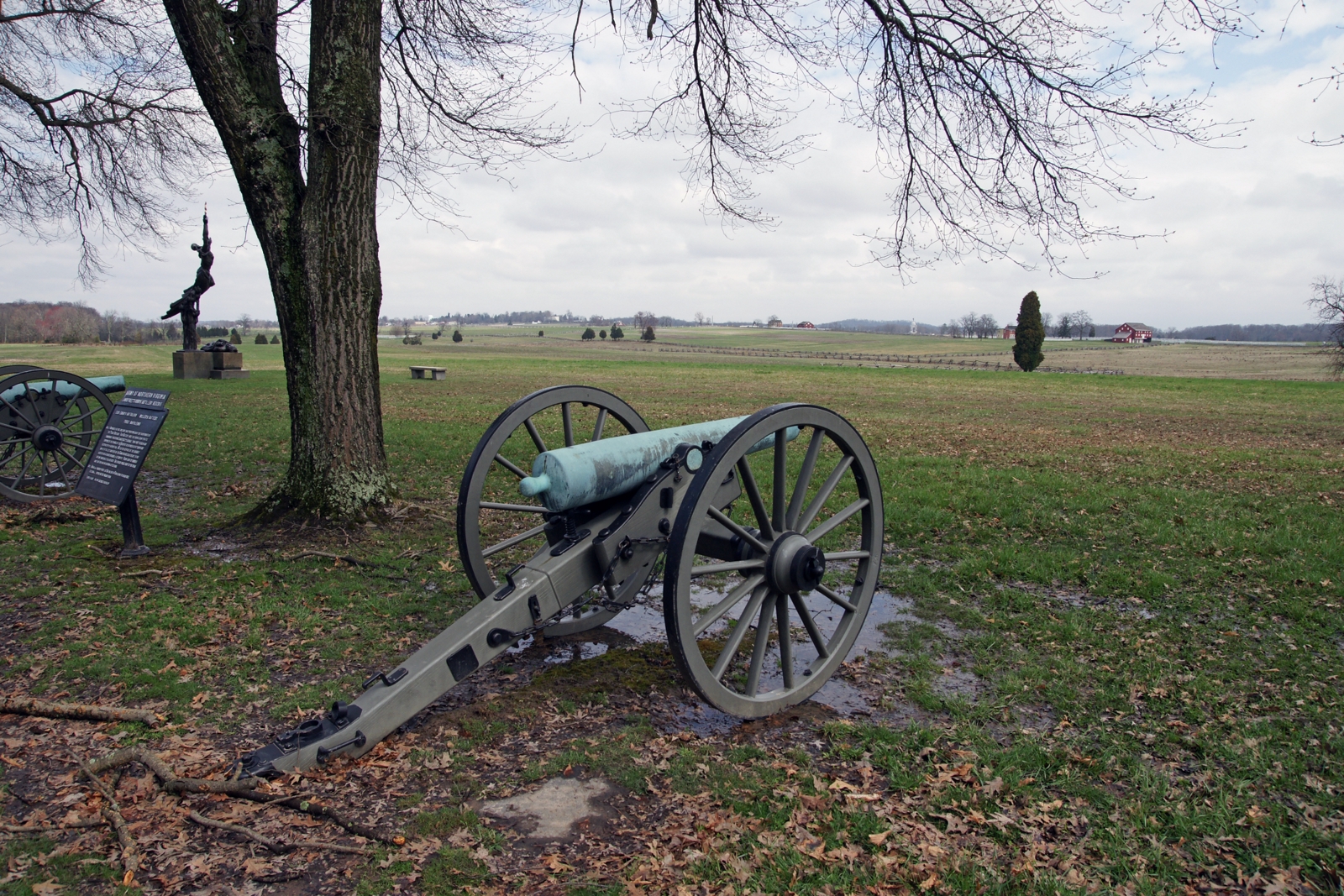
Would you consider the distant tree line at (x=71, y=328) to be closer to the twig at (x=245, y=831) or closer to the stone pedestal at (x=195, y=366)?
the stone pedestal at (x=195, y=366)

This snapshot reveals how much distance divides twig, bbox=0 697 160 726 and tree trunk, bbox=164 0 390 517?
3.06m

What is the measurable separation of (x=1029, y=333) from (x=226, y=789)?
48039 millimetres

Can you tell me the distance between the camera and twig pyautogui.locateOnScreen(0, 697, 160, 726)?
12.0ft

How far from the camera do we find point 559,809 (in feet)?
10.0

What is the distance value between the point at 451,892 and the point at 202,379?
25207 millimetres

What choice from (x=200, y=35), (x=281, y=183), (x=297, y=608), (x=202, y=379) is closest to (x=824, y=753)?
(x=297, y=608)

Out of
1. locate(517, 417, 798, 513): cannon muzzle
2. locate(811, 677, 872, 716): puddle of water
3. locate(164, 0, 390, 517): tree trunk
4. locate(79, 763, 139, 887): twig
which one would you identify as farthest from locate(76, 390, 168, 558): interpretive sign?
locate(811, 677, 872, 716): puddle of water

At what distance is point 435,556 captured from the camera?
631 centimetres

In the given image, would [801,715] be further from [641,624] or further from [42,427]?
[42,427]

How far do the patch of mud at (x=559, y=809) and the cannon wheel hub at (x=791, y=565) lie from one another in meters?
1.16

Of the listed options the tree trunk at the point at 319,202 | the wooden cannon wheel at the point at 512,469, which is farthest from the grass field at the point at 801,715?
the tree trunk at the point at 319,202

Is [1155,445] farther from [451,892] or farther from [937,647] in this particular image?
[451,892]

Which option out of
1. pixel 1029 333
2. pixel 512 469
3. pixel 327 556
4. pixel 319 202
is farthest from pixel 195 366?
pixel 1029 333

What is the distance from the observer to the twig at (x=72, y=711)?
3.66 metres
